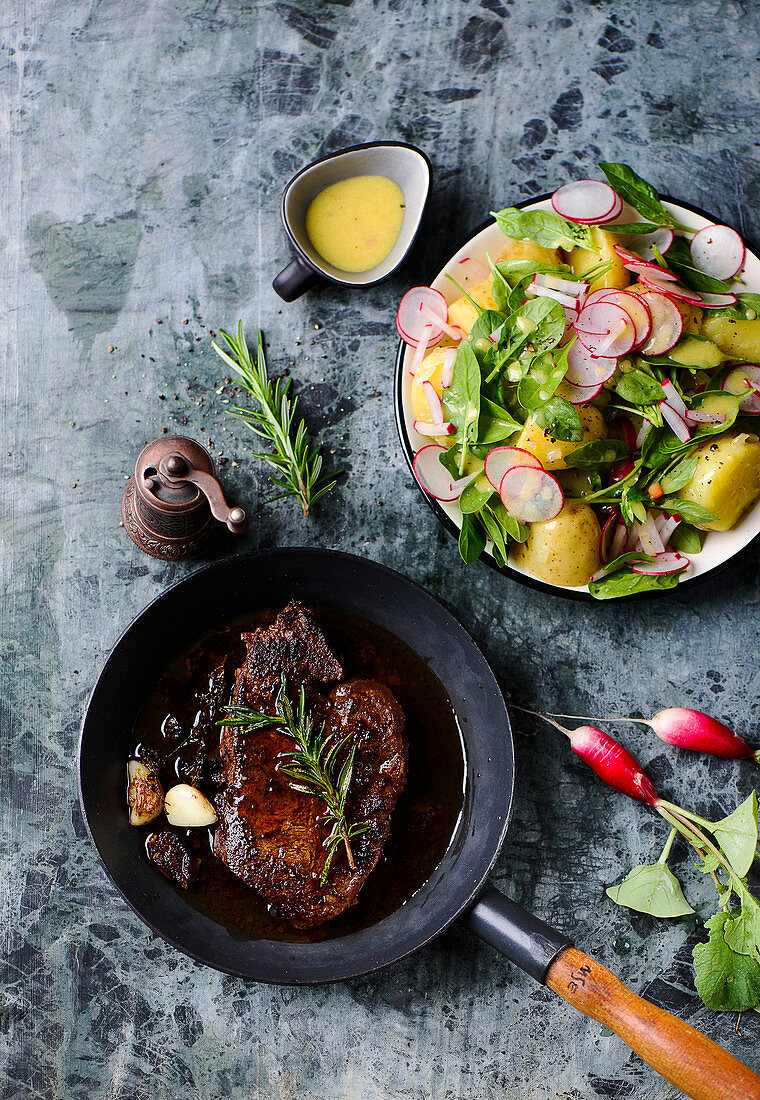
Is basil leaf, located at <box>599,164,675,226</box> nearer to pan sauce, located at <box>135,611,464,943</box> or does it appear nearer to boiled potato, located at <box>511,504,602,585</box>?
boiled potato, located at <box>511,504,602,585</box>

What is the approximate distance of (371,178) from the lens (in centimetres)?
175

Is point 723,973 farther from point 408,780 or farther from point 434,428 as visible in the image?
point 434,428

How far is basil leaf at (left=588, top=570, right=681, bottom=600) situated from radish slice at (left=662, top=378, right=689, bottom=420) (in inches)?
12.7

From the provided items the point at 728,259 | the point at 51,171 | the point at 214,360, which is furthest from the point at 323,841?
the point at 51,171

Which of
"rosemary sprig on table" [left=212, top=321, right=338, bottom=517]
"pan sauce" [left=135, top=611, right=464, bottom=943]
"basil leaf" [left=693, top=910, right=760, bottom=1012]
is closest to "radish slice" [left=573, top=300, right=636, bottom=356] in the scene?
"rosemary sprig on table" [left=212, top=321, right=338, bottom=517]

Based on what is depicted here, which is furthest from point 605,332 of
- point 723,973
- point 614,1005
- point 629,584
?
point 723,973

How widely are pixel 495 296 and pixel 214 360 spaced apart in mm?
688

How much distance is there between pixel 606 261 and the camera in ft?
4.85

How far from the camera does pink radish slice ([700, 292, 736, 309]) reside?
59.1 inches

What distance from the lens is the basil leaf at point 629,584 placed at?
1.56m

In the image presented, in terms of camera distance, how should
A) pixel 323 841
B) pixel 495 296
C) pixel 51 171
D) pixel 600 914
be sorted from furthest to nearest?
pixel 51 171 < pixel 600 914 < pixel 323 841 < pixel 495 296

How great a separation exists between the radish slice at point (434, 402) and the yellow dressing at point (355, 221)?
387 mm

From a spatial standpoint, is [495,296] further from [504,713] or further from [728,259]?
[504,713]

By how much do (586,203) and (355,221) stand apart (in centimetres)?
52
